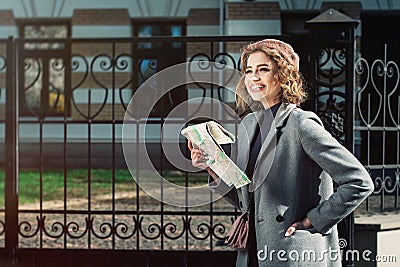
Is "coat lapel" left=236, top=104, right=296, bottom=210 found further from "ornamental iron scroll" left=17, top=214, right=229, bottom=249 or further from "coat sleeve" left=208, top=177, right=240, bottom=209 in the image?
"ornamental iron scroll" left=17, top=214, right=229, bottom=249

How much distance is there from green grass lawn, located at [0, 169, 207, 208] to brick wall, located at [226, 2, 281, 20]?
3719 mm

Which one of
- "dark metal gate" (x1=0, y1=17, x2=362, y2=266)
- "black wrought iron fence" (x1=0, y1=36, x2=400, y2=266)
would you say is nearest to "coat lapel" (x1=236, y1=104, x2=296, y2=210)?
"black wrought iron fence" (x1=0, y1=36, x2=400, y2=266)

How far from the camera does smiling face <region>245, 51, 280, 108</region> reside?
273 cm

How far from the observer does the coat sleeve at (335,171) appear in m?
2.67

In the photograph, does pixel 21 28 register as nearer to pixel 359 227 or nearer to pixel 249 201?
pixel 359 227

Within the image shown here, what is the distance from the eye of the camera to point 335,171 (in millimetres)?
2684

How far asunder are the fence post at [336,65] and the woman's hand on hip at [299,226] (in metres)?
2.02

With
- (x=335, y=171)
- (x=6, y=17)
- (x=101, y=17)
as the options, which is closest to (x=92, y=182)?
(x=101, y=17)

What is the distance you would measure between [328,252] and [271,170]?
1.46 ft

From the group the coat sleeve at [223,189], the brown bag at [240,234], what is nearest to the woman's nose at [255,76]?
the coat sleeve at [223,189]

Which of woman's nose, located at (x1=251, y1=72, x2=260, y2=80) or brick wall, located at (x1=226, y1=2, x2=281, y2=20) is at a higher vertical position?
brick wall, located at (x1=226, y1=2, x2=281, y2=20)

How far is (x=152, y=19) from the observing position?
1510cm

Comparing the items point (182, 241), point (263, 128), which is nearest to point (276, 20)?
point (182, 241)

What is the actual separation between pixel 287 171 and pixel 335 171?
0.19 m
